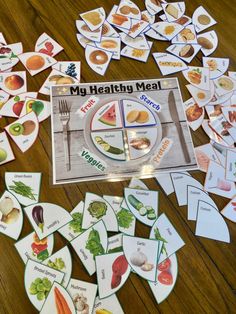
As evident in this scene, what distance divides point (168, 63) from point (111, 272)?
65 centimetres

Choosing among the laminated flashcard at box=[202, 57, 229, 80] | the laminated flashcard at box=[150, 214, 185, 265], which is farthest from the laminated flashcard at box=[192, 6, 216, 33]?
the laminated flashcard at box=[150, 214, 185, 265]

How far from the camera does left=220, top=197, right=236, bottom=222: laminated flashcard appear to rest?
76cm

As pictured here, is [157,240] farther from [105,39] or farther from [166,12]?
[166,12]

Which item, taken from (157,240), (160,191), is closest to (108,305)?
(157,240)

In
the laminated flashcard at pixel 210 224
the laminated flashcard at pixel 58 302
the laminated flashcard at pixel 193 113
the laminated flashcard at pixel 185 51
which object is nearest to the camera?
the laminated flashcard at pixel 58 302

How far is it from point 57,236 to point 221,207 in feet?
1.35

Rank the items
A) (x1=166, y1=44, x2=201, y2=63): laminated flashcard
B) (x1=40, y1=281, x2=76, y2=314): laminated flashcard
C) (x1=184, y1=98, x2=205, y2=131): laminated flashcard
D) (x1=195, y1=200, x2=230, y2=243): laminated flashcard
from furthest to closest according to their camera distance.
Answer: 1. (x1=166, y1=44, x2=201, y2=63): laminated flashcard
2. (x1=184, y1=98, x2=205, y2=131): laminated flashcard
3. (x1=195, y1=200, x2=230, y2=243): laminated flashcard
4. (x1=40, y1=281, x2=76, y2=314): laminated flashcard

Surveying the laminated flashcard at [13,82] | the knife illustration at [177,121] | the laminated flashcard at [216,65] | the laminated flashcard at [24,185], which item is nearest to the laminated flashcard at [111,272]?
the laminated flashcard at [24,185]

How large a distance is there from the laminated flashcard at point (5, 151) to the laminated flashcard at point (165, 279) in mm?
458

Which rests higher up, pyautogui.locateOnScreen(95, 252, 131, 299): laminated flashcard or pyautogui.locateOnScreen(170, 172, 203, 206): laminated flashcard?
pyautogui.locateOnScreen(170, 172, 203, 206): laminated flashcard

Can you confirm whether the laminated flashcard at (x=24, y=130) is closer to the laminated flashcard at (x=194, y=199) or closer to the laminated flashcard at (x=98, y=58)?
the laminated flashcard at (x=98, y=58)

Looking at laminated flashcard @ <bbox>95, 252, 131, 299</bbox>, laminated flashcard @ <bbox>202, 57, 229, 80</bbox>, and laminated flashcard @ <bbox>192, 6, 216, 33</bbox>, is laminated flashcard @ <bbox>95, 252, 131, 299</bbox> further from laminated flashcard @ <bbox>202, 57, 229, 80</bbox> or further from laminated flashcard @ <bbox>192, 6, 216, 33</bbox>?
laminated flashcard @ <bbox>192, 6, 216, 33</bbox>

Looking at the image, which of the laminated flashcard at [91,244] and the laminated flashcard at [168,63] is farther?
the laminated flashcard at [168,63]

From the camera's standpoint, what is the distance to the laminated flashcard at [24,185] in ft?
2.43
